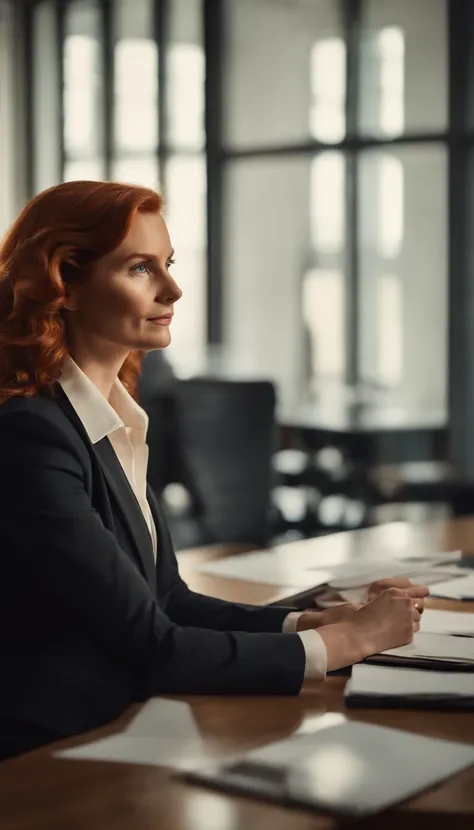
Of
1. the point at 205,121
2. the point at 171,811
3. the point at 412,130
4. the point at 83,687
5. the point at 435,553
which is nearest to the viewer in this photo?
the point at 171,811

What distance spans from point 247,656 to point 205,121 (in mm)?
6344

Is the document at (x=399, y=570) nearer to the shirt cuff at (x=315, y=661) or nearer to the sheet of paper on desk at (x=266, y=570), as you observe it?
the sheet of paper on desk at (x=266, y=570)

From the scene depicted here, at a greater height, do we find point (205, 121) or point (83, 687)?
point (205, 121)

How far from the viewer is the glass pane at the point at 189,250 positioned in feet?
25.2

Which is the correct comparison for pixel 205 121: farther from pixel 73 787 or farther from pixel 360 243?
pixel 73 787

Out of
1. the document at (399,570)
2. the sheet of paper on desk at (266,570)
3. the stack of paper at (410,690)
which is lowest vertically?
the sheet of paper on desk at (266,570)

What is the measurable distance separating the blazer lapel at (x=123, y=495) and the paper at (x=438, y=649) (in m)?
0.35

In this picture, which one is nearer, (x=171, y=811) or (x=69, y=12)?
(x=171, y=811)

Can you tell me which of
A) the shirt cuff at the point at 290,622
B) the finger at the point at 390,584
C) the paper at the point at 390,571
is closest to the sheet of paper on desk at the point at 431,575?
the paper at the point at 390,571

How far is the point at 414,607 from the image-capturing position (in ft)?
5.55

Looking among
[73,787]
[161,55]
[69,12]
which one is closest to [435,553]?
[73,787]

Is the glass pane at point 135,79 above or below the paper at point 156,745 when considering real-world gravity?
above

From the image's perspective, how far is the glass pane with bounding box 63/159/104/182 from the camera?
8258 millimetres

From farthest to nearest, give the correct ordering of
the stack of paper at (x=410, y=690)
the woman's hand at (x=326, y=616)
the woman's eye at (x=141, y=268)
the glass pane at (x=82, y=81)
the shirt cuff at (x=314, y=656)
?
the glass pane at (x=82, y=81) < the woman's hand at (x=326, y=616) < the woman's eye at (x=141, y=268) < the shirt cuff at (x=314, y=656) < the stack of paper at (x=410, y=690)
